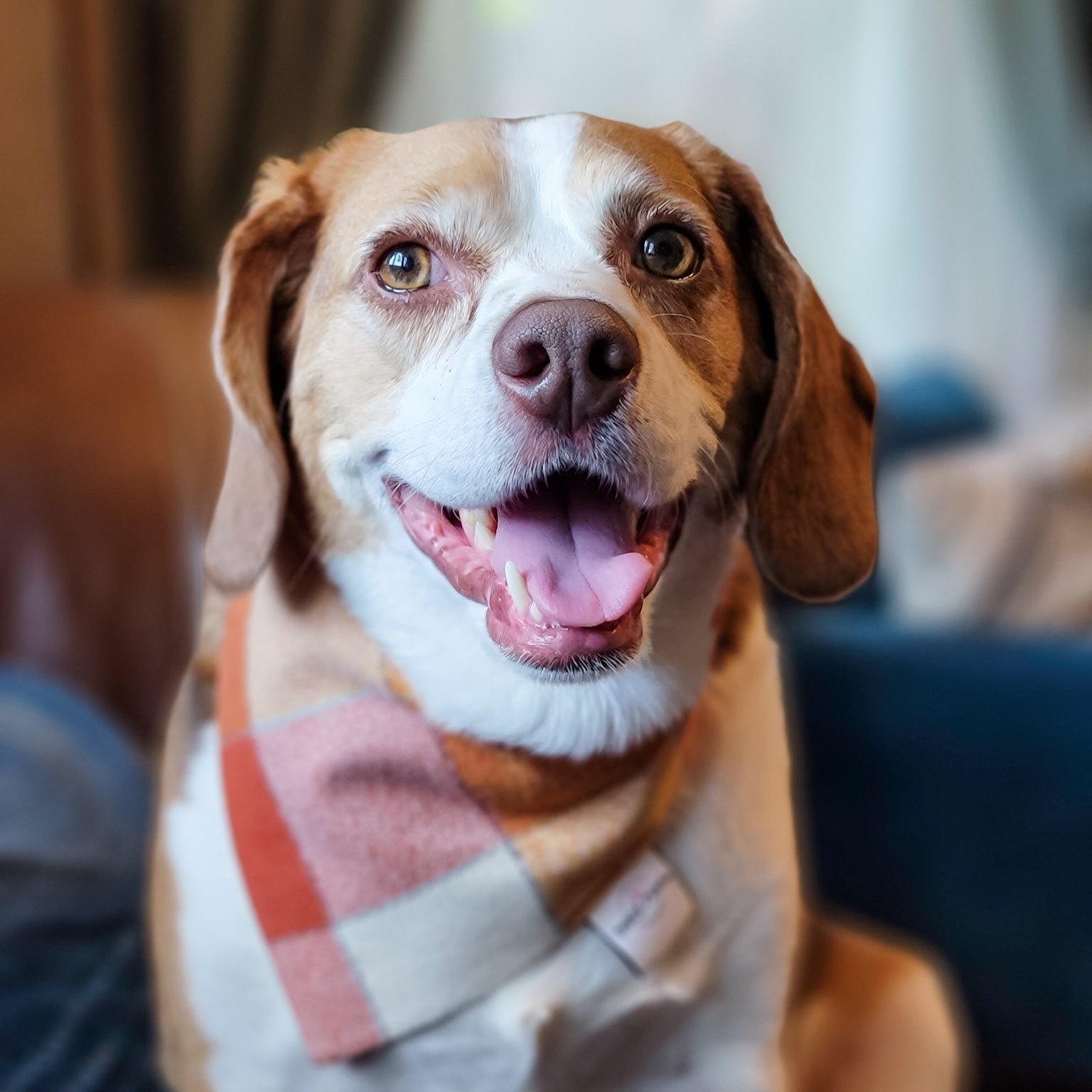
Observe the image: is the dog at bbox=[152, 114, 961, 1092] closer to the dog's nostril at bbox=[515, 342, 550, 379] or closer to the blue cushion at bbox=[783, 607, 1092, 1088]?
the dog's nostril at bbox=[515, 342, 550, 379]

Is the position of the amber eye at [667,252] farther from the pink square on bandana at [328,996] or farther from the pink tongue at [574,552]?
the pink square on bandana at [328,996]

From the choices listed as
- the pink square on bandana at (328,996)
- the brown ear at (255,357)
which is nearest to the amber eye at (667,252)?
the brown ear at (255,357)

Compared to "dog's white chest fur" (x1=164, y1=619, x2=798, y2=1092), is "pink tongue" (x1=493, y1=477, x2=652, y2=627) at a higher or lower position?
higher

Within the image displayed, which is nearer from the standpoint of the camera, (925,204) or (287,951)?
(287,951)

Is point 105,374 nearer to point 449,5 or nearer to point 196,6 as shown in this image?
point 196,6

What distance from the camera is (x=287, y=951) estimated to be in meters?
0.82

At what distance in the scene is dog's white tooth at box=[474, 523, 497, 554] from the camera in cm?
68

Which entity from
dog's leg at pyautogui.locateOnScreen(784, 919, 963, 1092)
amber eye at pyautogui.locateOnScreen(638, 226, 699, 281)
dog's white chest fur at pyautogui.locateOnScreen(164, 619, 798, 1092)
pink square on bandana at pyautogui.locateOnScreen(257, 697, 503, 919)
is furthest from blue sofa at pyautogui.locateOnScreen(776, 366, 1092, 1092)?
amber eye at pyautogui.locateOnScreen(638, 226, 699, 281)

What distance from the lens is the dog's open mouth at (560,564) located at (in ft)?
2.09

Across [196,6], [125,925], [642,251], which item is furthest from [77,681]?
[642,251]

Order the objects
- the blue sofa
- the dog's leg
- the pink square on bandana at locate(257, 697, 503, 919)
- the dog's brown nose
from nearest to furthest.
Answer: the dog's brown nose
the pink square on bandana at locate(257, 697, 503, 919)
the dog's leg
the blue sofa

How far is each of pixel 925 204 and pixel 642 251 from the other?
2032 millimetres

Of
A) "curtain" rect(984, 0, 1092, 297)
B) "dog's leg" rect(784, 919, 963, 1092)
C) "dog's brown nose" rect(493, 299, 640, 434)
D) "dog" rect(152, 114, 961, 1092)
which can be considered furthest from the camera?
"curtain" rect(984, 0, 1092, 297)

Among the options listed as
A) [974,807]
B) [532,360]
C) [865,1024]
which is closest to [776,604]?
[974,807]
